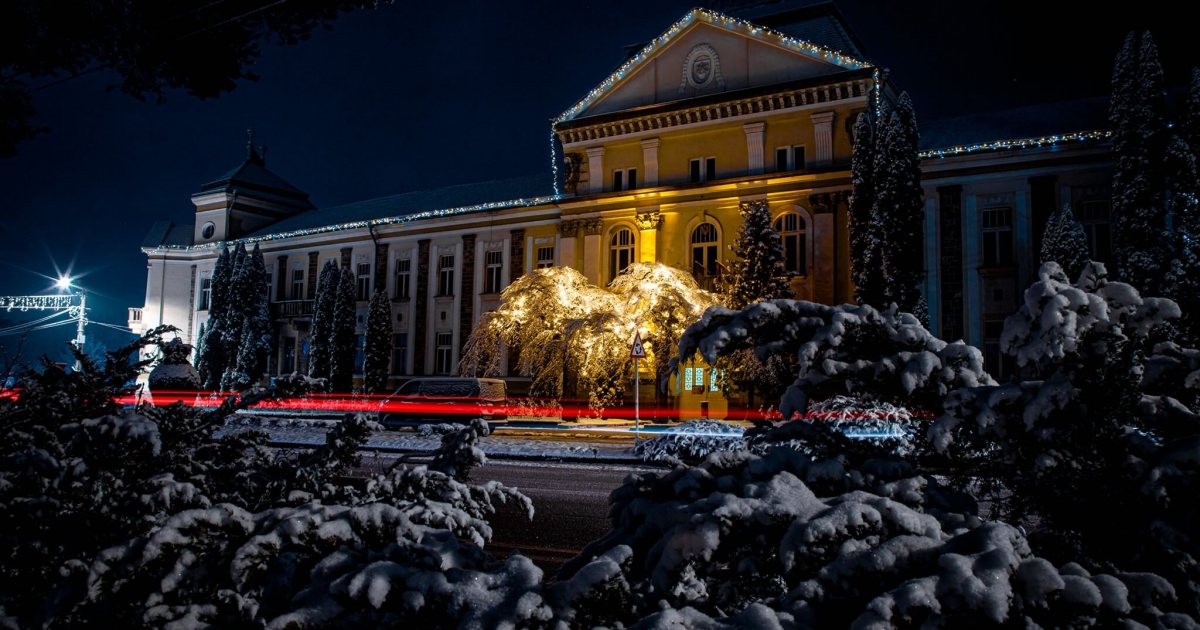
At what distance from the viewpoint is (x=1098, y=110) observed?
1117 inches

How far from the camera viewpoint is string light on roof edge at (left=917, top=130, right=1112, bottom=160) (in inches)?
997

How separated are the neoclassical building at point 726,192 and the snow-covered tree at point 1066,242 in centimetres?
195

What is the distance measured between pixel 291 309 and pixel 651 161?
80.2 ft

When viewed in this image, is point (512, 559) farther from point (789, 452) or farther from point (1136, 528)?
point (1136, 528)

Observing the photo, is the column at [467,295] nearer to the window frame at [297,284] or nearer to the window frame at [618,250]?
the window frame at [618,250]

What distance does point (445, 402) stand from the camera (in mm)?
25266

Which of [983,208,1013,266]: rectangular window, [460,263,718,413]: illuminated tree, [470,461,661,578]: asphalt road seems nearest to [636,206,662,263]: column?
[460,263,718,413]: illuminated tree

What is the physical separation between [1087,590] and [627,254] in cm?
3133

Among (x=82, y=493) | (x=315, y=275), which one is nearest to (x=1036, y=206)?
(x=82, y=493)

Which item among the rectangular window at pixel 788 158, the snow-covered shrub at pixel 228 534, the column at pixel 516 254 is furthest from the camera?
the column at pixel 516 254

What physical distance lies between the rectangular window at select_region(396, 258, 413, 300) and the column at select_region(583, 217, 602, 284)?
11689 mm

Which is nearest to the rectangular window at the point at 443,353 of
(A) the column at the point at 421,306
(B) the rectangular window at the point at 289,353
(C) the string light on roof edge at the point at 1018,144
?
(A) the column at the point at 421,306

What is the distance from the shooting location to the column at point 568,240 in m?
34.1

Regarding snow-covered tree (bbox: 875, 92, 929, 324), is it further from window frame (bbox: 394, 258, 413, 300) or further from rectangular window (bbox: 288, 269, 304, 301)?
rectangular window (bbox: 288, 269, 304, 301)
